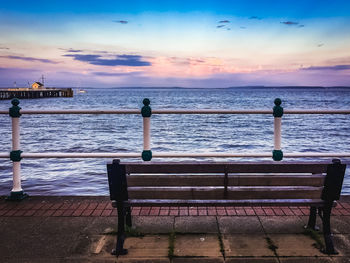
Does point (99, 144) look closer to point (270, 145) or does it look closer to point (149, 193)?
point (270, 145)

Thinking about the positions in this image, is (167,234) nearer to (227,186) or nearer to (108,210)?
(227,186)

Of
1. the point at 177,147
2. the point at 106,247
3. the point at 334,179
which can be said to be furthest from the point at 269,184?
the point at 177,147

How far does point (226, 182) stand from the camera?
11.3ft

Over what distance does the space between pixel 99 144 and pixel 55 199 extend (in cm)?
1762

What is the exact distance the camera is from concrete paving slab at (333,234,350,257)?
3.41 metres

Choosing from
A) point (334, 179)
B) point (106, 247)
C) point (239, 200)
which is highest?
point (334, 179)

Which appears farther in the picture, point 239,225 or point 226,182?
point 239,225

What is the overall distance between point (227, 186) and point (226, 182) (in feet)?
0.21

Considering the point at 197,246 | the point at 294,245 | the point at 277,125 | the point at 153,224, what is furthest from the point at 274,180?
the point at 277,125

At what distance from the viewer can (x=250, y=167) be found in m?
3.38

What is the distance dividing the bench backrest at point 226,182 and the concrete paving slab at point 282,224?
24.8 inches

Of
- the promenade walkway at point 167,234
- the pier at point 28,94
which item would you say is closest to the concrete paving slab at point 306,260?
the promenade walkway at point 167,234

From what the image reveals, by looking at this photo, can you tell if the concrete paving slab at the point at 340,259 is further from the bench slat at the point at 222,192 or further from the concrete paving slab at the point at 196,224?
the concrete paving slab at the point at 196,224

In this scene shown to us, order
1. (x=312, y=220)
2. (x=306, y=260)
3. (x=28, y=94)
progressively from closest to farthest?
(x=306, y=260)
(x=312, y=220)
(x=28, y=94)
